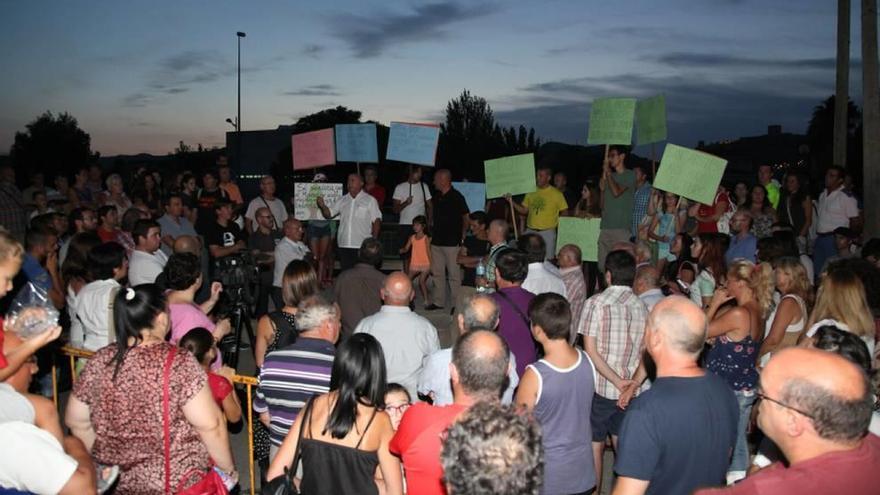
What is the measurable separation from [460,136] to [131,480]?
127 feet

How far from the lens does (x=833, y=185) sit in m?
10.5

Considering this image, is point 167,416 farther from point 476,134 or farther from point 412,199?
point 476,134

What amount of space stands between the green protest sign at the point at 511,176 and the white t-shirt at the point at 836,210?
14.3ft

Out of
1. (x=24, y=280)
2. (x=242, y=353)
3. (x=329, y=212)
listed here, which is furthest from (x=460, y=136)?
(x=24, y=280)

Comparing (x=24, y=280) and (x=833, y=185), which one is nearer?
(x=24, y=280)

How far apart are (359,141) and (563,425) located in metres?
8.94

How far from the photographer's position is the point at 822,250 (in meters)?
10.6

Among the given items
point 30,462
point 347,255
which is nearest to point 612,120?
point 347,255

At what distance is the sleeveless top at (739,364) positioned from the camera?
16.6 feet

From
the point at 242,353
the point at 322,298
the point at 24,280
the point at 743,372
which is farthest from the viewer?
the point at 242,353

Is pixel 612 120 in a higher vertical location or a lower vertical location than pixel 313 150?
higher

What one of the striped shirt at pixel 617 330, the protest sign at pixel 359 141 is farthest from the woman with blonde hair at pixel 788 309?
the protest sign at pixel 359 141

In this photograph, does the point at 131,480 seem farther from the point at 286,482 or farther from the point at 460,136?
the point at 460,136

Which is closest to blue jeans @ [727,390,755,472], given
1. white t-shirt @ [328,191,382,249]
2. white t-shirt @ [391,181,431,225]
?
white t-shirt @ [328,191,382,249]
